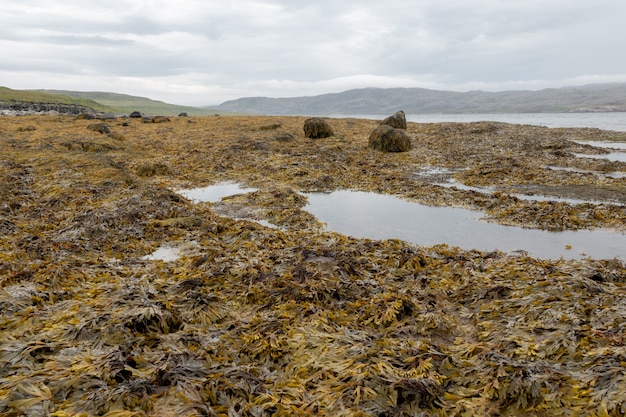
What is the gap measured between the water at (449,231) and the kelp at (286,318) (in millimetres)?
739

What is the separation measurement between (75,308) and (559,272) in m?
7.98

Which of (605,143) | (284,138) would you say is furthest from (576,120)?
(284,138)

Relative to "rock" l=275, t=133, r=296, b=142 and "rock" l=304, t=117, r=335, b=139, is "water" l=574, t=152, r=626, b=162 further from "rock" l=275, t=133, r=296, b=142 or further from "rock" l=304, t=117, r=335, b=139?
"rock" l=275, t=133, r=296, b=142

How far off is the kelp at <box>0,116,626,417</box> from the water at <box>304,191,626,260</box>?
0.74 meters

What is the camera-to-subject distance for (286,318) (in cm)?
543

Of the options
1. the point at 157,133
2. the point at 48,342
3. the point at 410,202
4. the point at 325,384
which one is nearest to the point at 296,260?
the point at 325,384

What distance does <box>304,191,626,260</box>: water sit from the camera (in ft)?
26.5

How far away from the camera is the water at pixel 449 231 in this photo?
8086 millimetres

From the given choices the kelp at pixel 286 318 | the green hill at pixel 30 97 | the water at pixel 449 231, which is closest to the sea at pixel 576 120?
the water at pixel 449 231

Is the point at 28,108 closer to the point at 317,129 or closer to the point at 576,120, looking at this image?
the point at 317,129

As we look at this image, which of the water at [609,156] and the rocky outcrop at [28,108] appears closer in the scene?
the water at [609,156]

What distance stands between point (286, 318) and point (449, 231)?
19.2 ft

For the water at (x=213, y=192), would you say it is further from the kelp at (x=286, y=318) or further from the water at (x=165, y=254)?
the water at (x=165, y=254)

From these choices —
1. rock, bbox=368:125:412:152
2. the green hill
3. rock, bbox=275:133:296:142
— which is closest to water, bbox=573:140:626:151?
rock, bbox=368:125:412:152
